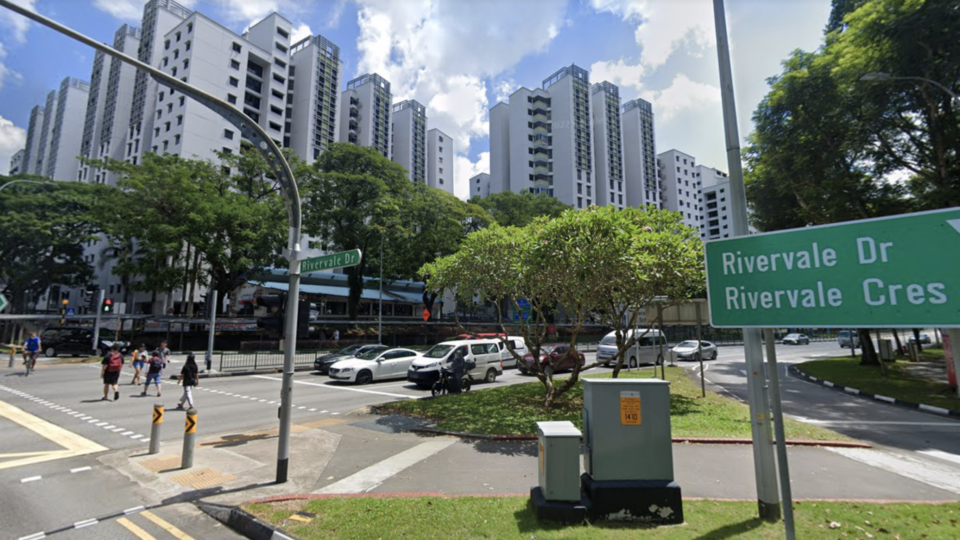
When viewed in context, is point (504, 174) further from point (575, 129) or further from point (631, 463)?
point (631, 463)

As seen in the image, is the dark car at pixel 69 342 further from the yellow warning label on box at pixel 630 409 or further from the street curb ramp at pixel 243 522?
the yellow warning label on box at pixel 630 409

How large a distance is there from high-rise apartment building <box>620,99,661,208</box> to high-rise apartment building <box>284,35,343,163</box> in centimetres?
5626

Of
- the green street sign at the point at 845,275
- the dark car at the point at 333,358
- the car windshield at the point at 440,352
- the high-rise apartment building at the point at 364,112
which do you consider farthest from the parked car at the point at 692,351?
the high-rise apartment building at the point at 364,112

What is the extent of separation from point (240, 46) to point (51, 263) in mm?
32919

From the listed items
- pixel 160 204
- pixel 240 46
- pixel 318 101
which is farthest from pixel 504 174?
pixel 160 204

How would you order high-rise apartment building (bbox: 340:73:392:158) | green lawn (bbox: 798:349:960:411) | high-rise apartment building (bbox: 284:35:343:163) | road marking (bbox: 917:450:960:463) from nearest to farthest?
1. road marking (bbox: 917:450:960:463)
2. green lawn (bbox: 798:349:960:411)
3. high-rise apartment building (bbox: 284:35:343:163)
4. high-rise apartment building (bbox: 340:73:392:158)

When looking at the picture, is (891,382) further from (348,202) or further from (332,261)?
(348,202)

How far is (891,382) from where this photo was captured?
58.5 ft

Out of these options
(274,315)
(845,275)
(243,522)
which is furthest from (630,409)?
(274,315)

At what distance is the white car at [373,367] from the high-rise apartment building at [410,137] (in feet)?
228

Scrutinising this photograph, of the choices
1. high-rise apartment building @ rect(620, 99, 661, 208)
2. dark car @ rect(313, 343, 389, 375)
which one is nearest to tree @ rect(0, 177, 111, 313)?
dark car @ rect(313, 343, 389, 375)

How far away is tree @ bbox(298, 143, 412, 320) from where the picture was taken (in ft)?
115

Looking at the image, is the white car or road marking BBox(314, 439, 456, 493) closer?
road marking BBox(314, 439, 456, 493)

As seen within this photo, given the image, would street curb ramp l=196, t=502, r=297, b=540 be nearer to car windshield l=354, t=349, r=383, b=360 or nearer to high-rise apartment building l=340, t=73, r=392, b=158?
car windshield l=354, t=349, r=383, b=360
